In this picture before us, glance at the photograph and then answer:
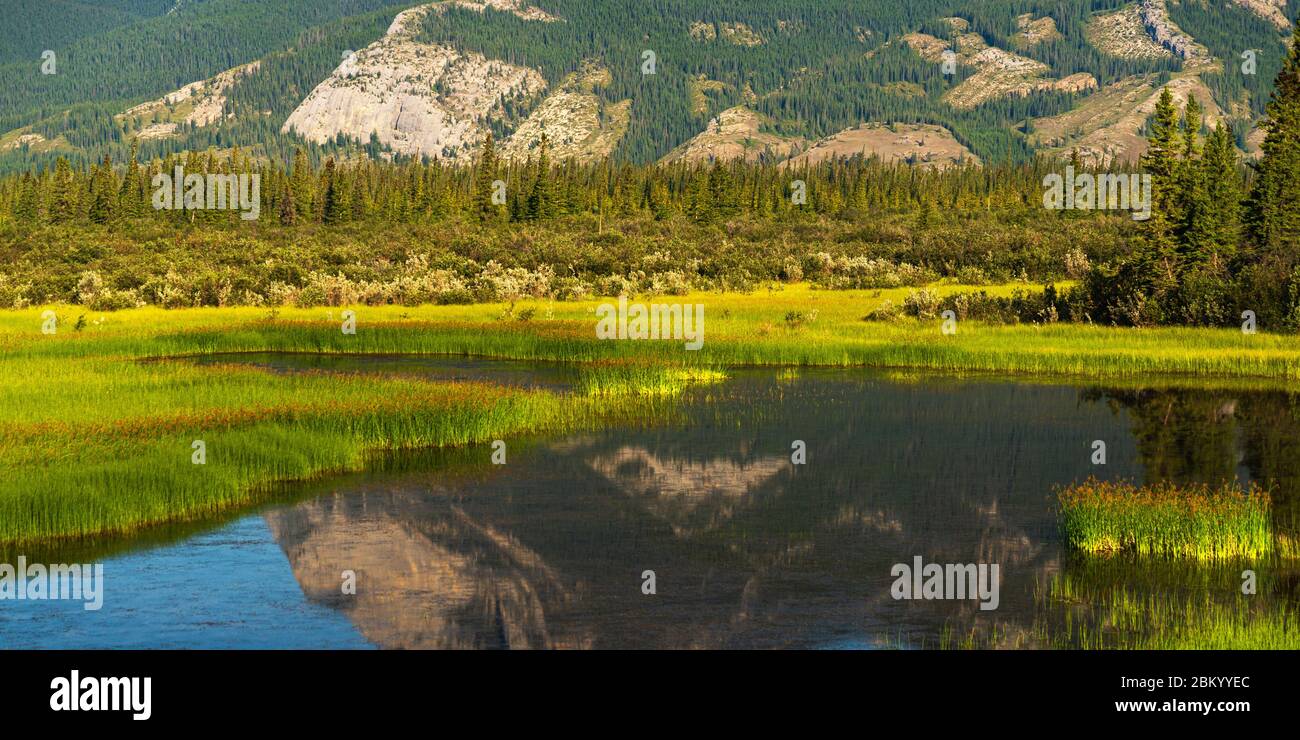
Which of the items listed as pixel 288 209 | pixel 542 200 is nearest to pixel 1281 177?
pixel 542 200

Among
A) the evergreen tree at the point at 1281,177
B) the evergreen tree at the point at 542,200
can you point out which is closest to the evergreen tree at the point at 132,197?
the evergreen tree at the point at 542,200

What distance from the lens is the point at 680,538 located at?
2170 cm

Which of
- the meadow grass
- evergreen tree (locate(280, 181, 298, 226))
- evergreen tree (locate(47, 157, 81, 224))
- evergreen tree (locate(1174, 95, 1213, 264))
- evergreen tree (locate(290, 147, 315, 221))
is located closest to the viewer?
the meadow grass

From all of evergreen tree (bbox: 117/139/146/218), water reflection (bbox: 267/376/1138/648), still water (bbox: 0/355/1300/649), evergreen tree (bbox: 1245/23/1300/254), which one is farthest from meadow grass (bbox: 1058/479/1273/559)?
evergreen tree (bbox: 117/139/146/218)

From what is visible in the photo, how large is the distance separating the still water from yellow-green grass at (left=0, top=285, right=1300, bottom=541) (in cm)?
124

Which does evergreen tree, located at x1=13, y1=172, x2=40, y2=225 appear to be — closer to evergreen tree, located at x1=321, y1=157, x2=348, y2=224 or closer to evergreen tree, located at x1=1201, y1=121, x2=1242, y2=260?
evergreen tree, located at x1=321, y1=157, x2=348, y2=224

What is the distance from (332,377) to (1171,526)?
23043mm

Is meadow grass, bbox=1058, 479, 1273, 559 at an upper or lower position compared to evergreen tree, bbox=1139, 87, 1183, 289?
lower

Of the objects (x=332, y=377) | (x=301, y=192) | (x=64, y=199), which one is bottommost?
(x=332, y=377)

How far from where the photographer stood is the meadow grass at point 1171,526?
→ 2019 cm

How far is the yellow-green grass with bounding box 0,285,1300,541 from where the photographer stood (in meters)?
23.5

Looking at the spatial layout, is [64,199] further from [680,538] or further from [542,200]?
[680,538]

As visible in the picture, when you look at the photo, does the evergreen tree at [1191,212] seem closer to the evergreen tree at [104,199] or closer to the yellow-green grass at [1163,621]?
the yellow-green grass at [1163,621]
